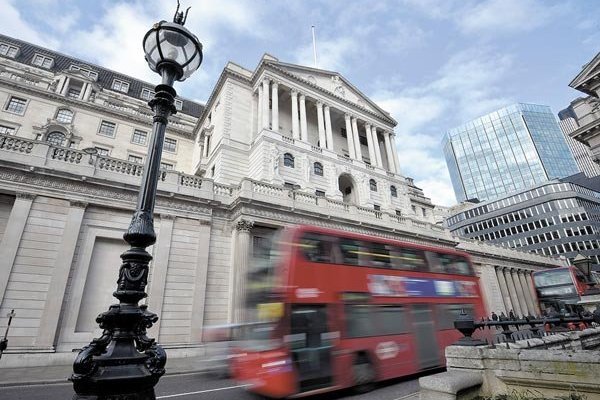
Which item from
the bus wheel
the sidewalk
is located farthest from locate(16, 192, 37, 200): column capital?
the bus wheel

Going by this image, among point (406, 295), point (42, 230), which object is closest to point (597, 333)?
point (406, 295)

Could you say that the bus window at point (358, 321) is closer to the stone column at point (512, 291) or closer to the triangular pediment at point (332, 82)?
the triangular pediment at point (332, 82)

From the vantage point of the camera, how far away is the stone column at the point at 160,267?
1371cm

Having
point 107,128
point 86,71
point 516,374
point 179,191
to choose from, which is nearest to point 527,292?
point 516,374

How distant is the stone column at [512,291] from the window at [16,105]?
5335cm

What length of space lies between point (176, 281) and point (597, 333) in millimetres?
15679

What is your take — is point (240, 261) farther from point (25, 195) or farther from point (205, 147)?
point (205, 147)

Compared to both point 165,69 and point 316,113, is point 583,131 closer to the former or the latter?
point 316,113

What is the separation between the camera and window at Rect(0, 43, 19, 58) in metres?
30.1

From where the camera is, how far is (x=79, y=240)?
13.4 metres

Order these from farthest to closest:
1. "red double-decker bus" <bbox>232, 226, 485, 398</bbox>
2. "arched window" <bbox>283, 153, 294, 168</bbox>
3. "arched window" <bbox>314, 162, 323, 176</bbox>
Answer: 1. "arched window" <bbox>314, 162, 323, 176</bbox>
2. "arched window" <bbox>283, 153, 294, 168</bbox>
3. "red double-decker bus" <bbox>232, 226, 485, 398</bbox>

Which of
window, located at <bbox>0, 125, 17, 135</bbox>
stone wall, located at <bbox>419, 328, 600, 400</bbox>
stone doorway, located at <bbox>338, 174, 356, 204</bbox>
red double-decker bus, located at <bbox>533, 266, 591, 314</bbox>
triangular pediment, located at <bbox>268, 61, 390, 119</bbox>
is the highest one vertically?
triangular pediment, located at <bbox>268, 61, 390, 119</bbox>

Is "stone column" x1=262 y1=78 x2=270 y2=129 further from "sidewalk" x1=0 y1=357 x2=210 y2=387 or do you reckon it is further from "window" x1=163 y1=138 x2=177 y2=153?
"sidewalk" x1=0 y1=357 x2=210 y2=387

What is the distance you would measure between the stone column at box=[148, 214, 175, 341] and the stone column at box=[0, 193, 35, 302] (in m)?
5.22
